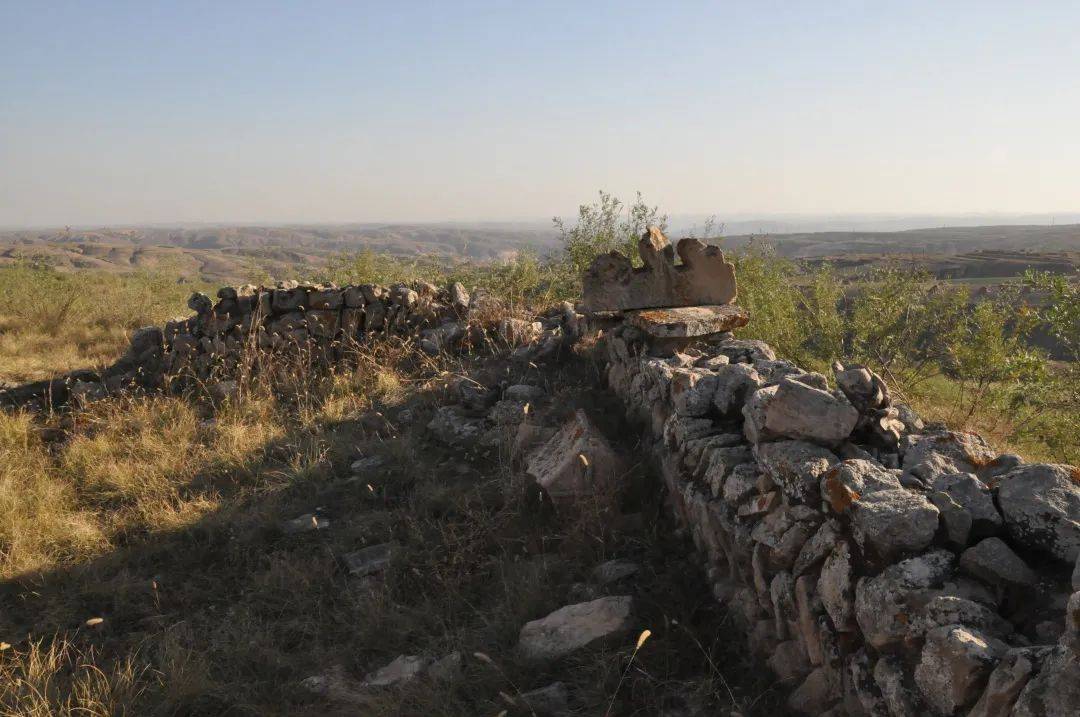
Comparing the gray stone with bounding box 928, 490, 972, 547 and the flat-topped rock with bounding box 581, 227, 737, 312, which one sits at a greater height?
the flat-topped rock with bounding box 581, 227, 737, 312

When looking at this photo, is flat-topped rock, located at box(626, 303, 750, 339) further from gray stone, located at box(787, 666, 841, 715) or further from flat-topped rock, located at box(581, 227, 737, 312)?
gray stone, located at box(787, 666, 841, 715)

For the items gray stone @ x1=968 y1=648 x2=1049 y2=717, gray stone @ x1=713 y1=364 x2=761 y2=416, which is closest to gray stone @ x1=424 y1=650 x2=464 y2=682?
gray stone @ x1=713 y1=364 x2=761 y2=416

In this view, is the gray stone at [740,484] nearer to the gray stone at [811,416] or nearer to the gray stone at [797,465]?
the gray stone at [797,465]

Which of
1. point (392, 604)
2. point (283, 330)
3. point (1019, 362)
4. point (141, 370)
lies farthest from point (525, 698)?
point (141, 370)

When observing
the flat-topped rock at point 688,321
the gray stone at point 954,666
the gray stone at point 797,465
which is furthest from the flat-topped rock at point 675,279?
the gray stone at point 954,666

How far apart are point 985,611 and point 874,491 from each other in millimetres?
555

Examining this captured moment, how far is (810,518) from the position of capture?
2.73 m

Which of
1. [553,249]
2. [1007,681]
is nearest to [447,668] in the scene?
[1007,681]

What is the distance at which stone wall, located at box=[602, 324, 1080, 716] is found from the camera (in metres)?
1.94

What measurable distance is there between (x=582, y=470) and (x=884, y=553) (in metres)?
2.37

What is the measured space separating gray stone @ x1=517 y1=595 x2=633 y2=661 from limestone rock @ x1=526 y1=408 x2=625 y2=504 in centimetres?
97

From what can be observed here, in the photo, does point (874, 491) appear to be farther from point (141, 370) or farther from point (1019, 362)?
point (141, 370)

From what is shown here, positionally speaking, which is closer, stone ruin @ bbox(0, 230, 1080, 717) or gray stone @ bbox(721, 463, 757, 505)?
stone ruin @ bbox(0, 230, 1080, 717)

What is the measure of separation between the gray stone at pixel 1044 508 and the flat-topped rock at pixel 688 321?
131 inches
